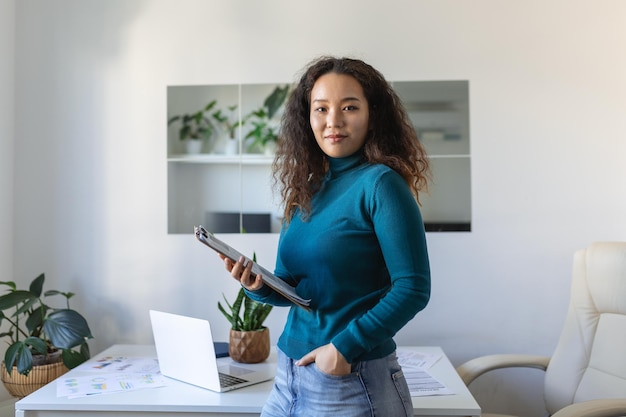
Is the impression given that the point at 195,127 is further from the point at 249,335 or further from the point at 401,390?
the point at 401,390

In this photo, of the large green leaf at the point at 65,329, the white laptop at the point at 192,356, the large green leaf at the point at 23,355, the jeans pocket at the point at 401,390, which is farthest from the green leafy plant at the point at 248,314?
the jeans pocket at the point at 401,390

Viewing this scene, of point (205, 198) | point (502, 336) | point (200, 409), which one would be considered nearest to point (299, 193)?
Result: point (200, 409)

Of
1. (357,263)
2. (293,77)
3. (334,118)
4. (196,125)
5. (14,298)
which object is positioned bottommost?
(14,298)

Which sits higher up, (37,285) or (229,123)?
(229,123)

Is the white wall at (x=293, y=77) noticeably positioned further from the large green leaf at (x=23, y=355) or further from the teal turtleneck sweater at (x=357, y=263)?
the teal turtleneck sweater at (x=357, y=263)

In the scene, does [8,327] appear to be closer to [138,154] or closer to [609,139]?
[138,154]

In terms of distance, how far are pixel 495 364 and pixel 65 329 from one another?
1.70m

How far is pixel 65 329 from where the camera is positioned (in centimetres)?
238

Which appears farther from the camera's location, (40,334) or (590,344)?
(40,334)

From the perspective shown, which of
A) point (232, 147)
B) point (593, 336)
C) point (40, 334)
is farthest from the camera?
point (232, 147)

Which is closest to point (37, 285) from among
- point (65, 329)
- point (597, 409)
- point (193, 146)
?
point (65, 329)

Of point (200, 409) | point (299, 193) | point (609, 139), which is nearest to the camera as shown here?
point (299, 193)

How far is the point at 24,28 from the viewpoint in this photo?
2842 mm

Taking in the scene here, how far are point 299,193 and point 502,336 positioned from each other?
1688mm
